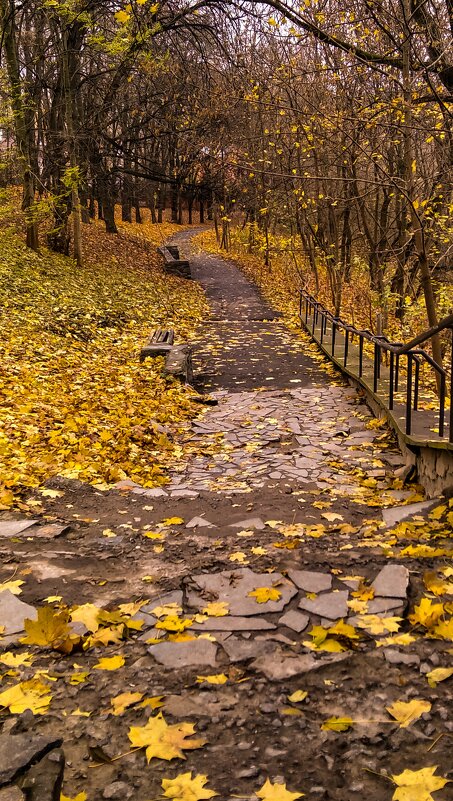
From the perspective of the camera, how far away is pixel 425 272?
25.6 ft

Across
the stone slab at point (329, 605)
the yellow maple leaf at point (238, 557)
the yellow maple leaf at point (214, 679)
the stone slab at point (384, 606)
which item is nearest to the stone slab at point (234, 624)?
the stone slab at point (329, 605)

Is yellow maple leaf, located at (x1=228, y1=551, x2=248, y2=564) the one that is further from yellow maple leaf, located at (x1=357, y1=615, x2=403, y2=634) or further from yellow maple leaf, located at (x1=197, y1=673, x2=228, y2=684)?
yellow maple leaf, located at (x1=197, y1=673, x2=228, y2=684)

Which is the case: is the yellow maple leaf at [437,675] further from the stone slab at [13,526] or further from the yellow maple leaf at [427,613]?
the stone slab at [13,526]

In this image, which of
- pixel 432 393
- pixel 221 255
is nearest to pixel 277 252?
pixel 221 255

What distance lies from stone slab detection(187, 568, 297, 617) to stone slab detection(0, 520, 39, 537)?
150cm

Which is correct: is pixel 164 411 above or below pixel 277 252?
below

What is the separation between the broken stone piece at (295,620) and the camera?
3.10 meters

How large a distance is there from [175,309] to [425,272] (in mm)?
11488

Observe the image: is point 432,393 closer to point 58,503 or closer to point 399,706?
point 58,503

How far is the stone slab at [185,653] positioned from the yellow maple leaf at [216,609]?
0.29 meters

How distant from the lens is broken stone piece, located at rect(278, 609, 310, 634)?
310 centimetres

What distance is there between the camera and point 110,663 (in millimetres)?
2770

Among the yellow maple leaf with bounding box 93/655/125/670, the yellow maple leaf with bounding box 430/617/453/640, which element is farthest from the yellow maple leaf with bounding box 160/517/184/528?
the yellow maple leaf with bounding box 430/617/453/640

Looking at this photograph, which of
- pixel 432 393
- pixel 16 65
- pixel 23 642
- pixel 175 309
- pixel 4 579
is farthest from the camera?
pixel 175 309
